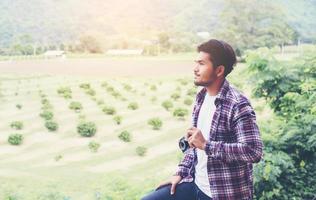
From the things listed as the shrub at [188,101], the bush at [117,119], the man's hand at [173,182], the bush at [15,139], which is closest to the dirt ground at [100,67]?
the shrub at [188,101]

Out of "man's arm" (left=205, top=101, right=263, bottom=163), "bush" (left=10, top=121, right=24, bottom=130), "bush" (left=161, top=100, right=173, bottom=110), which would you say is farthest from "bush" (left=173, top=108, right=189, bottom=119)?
"man's arm" (left=205, top=101, right=263, bottom=163)

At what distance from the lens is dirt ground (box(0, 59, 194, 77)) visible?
140 inches

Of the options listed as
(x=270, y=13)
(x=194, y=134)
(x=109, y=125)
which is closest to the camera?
(x=194, y=134)

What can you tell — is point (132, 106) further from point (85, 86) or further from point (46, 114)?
point (46, 114)

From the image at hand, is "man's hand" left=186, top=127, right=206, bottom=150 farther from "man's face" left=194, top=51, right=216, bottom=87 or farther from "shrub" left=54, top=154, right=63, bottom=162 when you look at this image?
"shrub" left=54, top=154, right=63, bottom=162

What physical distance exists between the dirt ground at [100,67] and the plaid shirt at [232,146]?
213cm

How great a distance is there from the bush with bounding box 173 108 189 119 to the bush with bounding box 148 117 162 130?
0.15 m

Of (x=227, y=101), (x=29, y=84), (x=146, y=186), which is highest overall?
(x=227, y=101)

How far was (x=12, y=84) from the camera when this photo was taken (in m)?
3.55

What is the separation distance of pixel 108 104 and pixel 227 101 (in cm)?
254

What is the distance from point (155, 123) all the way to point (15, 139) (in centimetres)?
98

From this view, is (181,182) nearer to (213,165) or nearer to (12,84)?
(213,165)

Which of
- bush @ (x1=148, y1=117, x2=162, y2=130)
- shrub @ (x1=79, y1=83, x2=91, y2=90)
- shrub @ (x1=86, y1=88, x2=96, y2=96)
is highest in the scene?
shrub @ (x1=79, y1=83, x2=91, y2=90)

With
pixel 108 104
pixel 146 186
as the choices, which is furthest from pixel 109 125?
pixel 146 186
